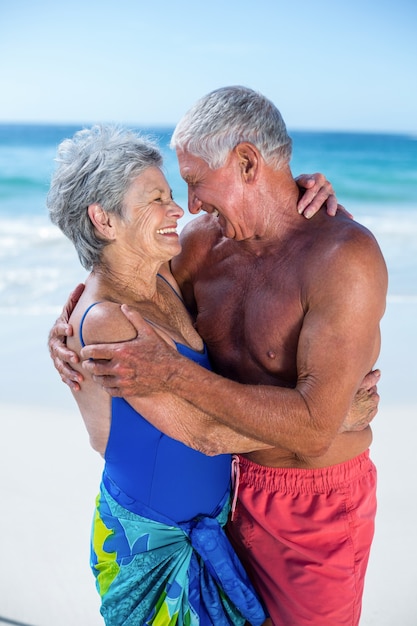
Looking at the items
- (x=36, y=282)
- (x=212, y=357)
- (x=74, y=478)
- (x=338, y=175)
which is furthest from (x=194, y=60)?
(x=212, y=357)

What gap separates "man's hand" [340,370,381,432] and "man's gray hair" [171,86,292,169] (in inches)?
24.0

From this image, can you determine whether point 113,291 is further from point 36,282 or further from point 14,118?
point 14,118

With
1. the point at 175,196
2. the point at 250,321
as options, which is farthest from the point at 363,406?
the point at 175,196

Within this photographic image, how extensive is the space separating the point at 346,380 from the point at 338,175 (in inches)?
643

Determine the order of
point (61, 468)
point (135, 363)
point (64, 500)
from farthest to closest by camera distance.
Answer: point (61, 468) → point (64, 500) → point (135, 363)

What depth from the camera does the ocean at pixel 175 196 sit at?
7.74 meters

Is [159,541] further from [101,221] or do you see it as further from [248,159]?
[248,159]

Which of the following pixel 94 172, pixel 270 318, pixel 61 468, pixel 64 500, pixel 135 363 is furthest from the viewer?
pixel 61 468

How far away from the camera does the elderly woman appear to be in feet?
6.25

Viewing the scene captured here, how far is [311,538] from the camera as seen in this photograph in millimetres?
2039

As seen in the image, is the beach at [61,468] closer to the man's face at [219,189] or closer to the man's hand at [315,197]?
the man's face at [219,189]

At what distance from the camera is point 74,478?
3898mm

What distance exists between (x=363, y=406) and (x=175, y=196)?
10.3 metres

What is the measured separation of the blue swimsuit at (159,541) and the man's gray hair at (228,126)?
0.49 metres
